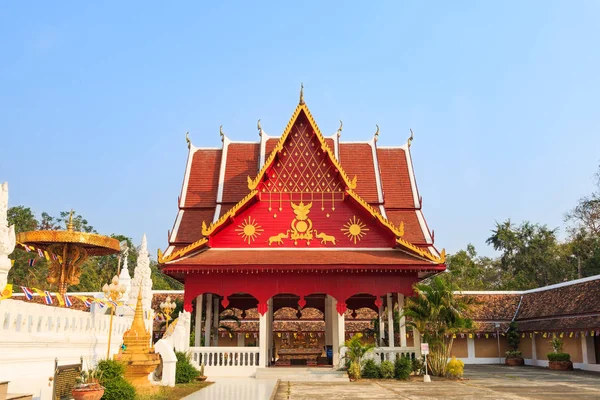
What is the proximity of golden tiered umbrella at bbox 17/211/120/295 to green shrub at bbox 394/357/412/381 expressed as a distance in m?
8.25

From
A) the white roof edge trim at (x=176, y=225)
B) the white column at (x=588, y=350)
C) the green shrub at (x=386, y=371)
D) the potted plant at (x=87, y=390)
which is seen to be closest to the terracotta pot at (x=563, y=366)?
the white column at (x=588, y=350)

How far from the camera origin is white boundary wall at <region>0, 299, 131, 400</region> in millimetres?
7238

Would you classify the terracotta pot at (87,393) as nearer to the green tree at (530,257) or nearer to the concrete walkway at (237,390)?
the concrete walkway at (237,390)

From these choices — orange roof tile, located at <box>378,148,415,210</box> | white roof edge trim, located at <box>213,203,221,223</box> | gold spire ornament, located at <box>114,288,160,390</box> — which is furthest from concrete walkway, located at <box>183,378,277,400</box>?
orange roof tile, located at <box>378,148,415,210</box>

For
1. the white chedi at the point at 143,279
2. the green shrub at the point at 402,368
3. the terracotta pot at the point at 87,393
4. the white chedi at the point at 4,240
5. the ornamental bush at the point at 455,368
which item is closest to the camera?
the white chedi at the point at 4,240

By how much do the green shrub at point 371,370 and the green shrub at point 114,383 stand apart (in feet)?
26.6

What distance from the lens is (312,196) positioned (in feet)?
59.4

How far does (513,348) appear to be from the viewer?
82.9ft

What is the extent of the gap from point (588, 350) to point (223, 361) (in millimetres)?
13955

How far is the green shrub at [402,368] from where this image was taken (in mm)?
15492

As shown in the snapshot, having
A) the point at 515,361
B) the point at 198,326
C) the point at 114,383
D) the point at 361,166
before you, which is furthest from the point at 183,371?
the point at 515,361

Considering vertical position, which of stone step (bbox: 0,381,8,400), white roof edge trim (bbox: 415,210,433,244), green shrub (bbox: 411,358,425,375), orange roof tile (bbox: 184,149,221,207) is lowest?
green shrub (bbox: 411,358,425,375)

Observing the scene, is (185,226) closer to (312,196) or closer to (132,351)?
(312,196)

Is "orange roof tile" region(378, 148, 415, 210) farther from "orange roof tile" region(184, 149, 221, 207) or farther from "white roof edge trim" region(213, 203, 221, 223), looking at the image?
"orange roof tile" region(184, 149, 221, 207)
